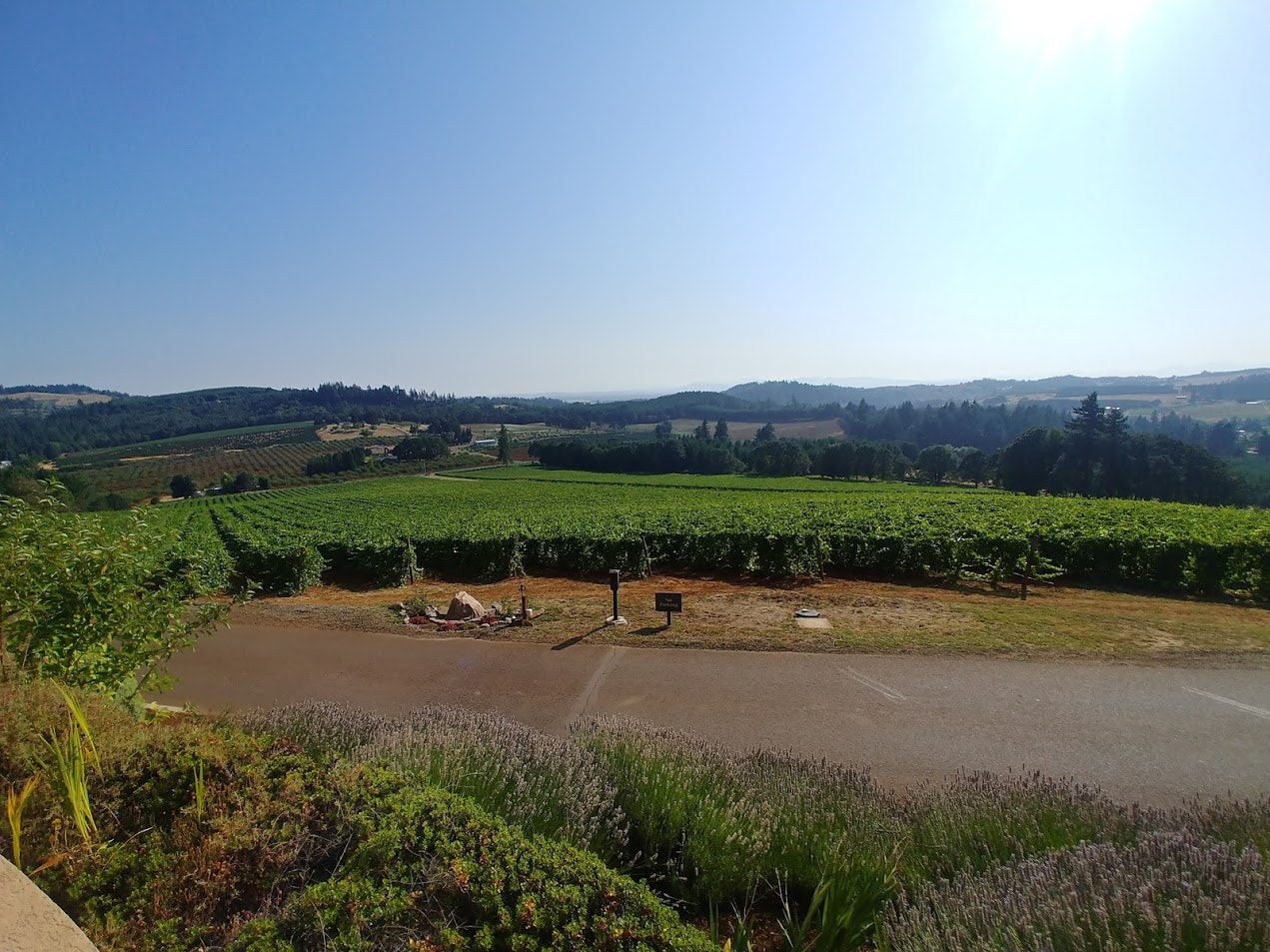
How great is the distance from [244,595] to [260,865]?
417 centimetres

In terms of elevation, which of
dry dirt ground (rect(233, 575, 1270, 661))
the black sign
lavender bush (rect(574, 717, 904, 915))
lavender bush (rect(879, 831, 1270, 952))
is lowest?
dry dirt ground (rect(233, 575, 1270, 661))

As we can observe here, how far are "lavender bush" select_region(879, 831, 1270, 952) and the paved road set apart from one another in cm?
227

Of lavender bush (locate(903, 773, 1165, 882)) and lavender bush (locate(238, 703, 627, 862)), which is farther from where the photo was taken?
lavender bush (locate(238, 703, 627, 862))

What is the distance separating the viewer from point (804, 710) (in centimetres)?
665

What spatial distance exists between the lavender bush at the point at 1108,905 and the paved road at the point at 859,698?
2.27 metres

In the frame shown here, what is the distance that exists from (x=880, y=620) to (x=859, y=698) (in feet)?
11.6

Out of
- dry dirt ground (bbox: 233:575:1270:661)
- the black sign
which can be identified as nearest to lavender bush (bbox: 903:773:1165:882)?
dry dirt ground (bbox: 233:575:1270:661)

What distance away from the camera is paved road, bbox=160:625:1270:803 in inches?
219

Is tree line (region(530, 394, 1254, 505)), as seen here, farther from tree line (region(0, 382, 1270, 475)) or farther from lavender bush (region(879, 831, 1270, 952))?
lavender bush (region(879, 831, 1270, 952))

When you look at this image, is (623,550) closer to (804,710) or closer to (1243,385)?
(804,710)

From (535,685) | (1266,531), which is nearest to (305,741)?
(535,685)

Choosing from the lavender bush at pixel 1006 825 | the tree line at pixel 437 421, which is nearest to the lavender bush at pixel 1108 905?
the lavender bush at pixel 1006 825

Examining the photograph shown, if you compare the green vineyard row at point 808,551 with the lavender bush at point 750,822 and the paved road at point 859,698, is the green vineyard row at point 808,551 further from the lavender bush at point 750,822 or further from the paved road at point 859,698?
the lavender bush at point 750,822

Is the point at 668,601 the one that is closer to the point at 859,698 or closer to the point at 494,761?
the point at 859,698
